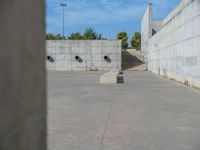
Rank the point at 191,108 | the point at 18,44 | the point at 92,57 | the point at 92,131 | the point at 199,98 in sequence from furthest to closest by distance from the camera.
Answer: the point at 92,57 < the point at 199,98 < the point at 191,108 < the point at 92,131 < the point at 18,44

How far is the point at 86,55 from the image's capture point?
36.9 meters

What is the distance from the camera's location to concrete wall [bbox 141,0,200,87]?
14.1m

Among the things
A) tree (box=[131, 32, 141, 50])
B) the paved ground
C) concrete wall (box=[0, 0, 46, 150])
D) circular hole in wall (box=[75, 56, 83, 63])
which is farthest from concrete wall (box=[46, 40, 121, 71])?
tree (box=[131, 32, 141, 50])

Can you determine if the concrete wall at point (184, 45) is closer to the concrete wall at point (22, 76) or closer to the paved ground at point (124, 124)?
the paved ground at point (124, 124)

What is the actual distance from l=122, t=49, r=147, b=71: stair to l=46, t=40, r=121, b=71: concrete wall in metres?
2.77

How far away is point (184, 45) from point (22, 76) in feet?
51.6

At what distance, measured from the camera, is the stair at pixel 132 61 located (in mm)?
39312

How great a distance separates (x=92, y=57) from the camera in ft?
121

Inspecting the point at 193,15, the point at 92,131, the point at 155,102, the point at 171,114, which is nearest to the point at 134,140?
the point at 92,131

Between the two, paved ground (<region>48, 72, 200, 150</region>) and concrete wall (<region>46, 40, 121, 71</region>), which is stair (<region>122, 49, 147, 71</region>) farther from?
paved ground (<region>48, 72, 200, 150</region>)

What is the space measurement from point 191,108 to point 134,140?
4032mm

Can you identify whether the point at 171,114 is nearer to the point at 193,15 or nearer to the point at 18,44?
the point at 18,44

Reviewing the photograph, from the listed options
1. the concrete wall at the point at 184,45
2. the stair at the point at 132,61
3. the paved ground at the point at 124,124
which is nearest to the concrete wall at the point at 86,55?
the stair at the point at 132,61

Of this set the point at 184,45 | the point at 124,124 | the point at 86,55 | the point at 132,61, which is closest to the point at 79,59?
the point at 86,55
